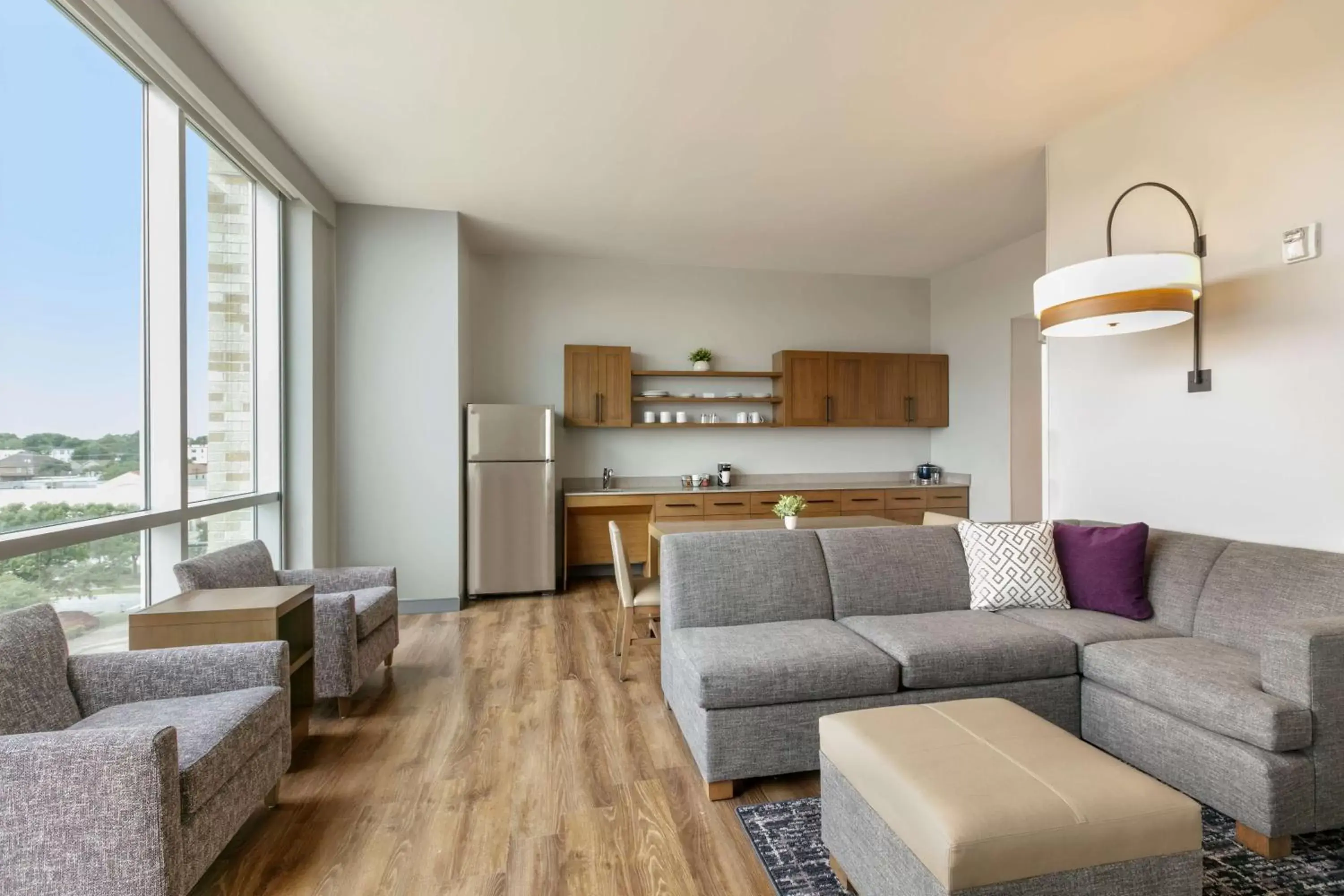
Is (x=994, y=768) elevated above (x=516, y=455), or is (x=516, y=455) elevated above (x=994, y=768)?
(x=516, y=455)

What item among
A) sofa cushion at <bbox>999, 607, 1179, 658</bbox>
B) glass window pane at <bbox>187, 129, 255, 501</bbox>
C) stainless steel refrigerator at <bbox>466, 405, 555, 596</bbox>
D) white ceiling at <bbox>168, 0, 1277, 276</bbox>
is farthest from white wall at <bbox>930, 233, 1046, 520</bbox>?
glass window pane at <bbox>187, 129, 255, 501</bbox>

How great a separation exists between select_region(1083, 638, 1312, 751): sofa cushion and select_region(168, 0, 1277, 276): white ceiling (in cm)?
239

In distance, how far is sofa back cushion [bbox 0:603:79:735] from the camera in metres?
1.57

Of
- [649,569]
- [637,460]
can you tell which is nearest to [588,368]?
[637,460]

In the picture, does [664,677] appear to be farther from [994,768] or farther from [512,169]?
[512,169]

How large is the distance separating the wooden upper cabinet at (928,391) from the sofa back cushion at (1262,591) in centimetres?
376

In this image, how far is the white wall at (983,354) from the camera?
5195 mm

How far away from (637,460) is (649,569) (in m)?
1.50

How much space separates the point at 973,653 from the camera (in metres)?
2.24

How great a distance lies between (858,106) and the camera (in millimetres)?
3051

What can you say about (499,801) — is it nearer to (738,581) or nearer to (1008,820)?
(738,581)

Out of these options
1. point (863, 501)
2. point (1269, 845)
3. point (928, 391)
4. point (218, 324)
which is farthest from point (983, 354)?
point (218, 324)

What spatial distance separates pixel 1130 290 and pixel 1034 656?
4.55ft

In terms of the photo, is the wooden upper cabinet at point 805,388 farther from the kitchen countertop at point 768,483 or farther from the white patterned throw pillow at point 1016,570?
the white patterned throw pillow at point 1016,570
